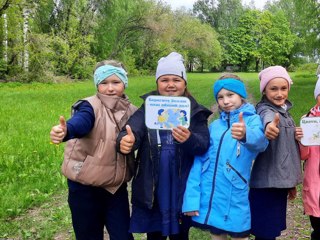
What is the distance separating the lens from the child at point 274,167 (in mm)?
3000

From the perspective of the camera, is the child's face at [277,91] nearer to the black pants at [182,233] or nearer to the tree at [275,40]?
the black pants at [182,233]

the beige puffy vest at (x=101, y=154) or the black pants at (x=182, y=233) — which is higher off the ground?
the beige puffy vest at (x=101, y=154)

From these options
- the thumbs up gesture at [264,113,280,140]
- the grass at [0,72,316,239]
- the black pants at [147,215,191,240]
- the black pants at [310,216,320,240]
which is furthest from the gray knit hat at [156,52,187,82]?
the grass at [0,72,316,239]

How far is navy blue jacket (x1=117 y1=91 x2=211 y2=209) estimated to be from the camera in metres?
2.98

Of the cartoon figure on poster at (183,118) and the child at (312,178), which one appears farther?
the child at (312,178)

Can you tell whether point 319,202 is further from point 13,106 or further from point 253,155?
point 13,106

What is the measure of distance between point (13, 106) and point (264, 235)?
11893 mm

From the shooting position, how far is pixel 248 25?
242ft

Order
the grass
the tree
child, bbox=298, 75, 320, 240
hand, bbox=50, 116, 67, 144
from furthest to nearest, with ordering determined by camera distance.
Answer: the tree, the grass, child, bbox=298, 75, 320, 240, hand, bbox=50, 116, 67, 144

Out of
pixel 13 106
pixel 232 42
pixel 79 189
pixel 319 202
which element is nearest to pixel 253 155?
pixel 319 202

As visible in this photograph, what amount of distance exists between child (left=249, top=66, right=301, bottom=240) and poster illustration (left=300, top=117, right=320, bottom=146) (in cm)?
7

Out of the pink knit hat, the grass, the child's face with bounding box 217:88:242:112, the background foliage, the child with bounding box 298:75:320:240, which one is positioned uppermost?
the background foliage

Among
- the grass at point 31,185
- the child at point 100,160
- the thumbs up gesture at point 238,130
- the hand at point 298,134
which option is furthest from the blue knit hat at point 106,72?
the grass at point 31,185

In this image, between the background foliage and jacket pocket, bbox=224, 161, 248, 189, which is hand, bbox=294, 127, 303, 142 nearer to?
jacket pocket, bbox=224, 161, 248, 189
